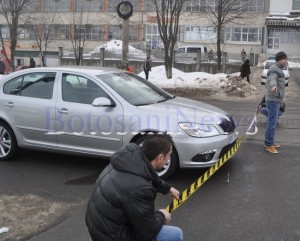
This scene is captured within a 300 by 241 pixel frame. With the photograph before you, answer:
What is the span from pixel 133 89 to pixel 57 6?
2314 inches

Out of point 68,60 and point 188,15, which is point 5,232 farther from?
point 188,15

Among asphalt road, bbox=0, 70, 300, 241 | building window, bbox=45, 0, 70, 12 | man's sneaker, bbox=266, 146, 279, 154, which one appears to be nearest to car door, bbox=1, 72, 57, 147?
asphalt road, bbox=0, 70, 300, 241

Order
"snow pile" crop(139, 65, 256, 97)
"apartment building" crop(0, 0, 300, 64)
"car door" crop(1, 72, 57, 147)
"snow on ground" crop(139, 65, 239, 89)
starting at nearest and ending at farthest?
"car door" crop(1, 72, 57, 147)
"snow pile" crop(139, 65, 256, 97)
"snow on ground" crop(139, 65, 239, 89)
"apartment building" crop(0, 0, 300, 64)

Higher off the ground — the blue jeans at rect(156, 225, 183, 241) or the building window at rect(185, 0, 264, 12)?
the building window at rect(185, 0, 264, 12)

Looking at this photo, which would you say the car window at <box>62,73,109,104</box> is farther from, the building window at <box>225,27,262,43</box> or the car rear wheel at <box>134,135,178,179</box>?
the building window at <box>225,27,262,43</box>

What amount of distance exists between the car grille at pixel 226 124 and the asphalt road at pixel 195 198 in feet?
2.12

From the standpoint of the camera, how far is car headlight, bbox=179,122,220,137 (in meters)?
5.50

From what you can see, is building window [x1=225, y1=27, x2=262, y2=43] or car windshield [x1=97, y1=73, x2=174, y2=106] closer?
car windshield [x1=97, y1=73, x2=174, y2=106]

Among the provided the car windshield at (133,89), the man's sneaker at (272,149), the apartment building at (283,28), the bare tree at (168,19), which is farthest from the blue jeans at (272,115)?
the apartment building at (283,28)

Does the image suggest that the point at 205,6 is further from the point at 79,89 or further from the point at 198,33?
the point at 79,89

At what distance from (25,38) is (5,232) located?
61.6m

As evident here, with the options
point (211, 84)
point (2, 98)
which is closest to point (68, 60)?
point (211, 84)

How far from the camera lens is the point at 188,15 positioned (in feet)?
179

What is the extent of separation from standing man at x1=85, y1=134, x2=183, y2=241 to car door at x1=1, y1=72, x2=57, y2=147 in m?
3.84
